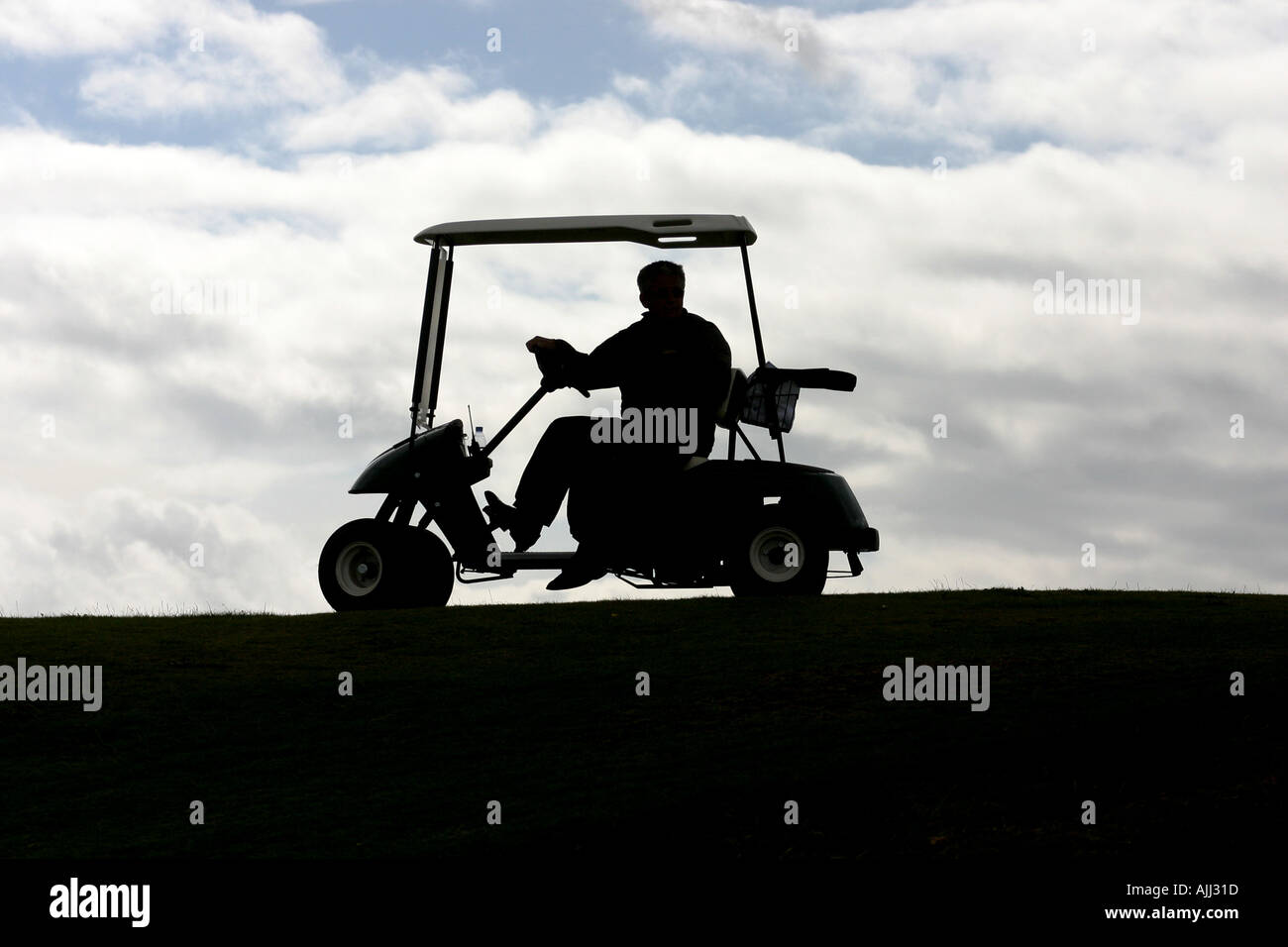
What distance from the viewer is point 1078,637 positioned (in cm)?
1223

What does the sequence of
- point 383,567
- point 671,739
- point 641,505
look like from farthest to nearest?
point 383,567, point 641,505, point 671,739

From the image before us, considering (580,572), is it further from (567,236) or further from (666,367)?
(567,236)

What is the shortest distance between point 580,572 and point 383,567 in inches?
72.3

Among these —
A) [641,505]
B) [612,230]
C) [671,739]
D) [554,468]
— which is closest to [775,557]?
[641,505]

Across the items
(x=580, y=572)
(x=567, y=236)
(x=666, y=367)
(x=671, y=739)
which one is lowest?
(x=671, y=739)

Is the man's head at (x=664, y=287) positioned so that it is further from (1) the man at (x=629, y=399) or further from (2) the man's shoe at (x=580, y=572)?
(2) the man's shoe at (x=580, y=572)

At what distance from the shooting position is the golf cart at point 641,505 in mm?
13539

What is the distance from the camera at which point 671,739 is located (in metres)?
9.66

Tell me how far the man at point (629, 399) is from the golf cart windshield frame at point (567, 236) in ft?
1.17

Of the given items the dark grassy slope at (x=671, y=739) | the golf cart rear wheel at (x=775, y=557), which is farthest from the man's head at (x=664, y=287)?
the dark grassy slope at (x=671, y=739)
